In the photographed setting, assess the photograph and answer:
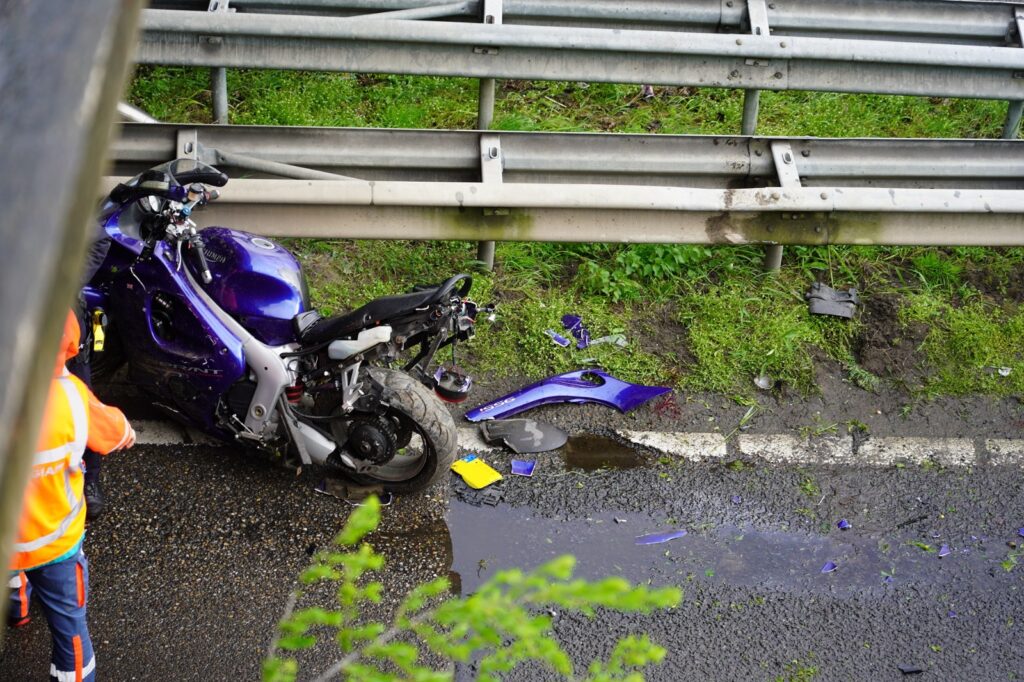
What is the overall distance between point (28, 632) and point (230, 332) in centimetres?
141

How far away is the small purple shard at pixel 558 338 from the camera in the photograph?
6016 mm

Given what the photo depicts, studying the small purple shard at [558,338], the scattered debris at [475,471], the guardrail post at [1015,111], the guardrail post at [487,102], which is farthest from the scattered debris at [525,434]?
the guardrail post at [1015,111]

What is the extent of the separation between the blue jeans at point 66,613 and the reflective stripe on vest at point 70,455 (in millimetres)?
146

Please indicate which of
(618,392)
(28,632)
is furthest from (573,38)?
(28,632)

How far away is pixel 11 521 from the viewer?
2.65 ft

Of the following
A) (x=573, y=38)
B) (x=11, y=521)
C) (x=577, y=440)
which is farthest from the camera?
(x=573, y=38)

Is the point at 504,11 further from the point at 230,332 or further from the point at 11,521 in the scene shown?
the point at 11,521

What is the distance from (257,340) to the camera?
15.7 feet

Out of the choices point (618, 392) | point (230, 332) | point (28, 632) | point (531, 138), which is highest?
point (531, 138)

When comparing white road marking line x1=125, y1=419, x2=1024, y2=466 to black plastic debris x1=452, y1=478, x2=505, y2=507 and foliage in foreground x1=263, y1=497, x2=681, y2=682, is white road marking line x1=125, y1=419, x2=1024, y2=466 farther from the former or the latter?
foliage in foreground x1=263, y1=497, x2=681, y2=682

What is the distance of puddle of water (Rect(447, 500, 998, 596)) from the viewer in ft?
15.2

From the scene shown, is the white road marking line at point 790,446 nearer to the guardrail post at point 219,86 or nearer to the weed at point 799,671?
the weed at point 799,671

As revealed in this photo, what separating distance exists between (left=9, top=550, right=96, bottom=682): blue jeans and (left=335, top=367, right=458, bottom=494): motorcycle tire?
4.67ft

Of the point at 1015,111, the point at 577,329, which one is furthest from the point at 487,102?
the point at 1015,111
